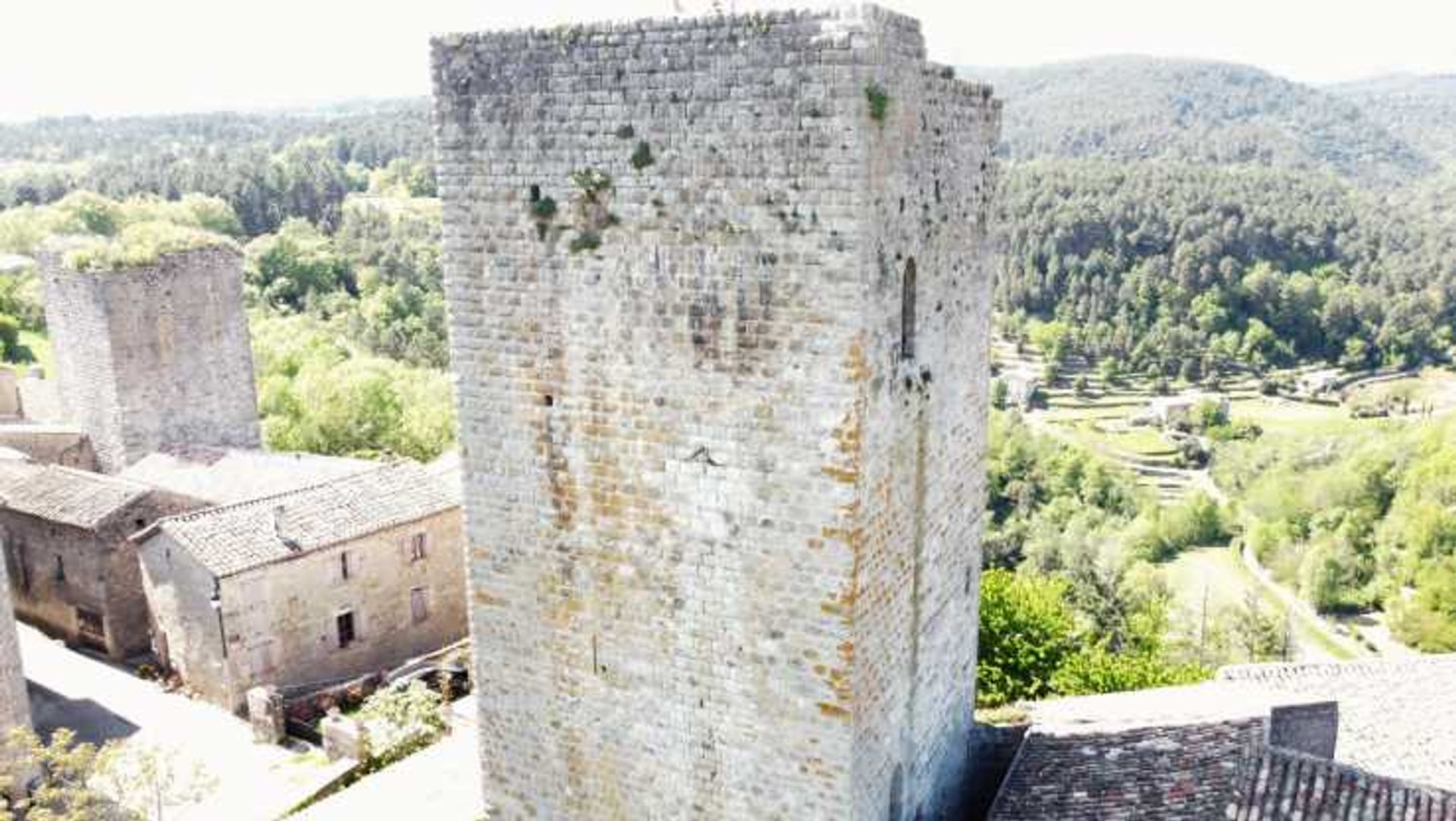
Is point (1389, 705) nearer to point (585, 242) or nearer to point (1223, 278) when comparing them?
point (585, 242)

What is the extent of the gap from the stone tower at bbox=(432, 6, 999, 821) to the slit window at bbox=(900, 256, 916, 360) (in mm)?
27

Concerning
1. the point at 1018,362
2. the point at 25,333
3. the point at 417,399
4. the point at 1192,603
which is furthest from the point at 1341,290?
the point at 25,333

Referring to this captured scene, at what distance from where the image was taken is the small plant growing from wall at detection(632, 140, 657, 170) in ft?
25.5

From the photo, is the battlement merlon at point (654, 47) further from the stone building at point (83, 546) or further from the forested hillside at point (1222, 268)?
the forested hillside at point (1222, 268)

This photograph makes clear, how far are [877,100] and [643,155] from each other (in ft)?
5.34

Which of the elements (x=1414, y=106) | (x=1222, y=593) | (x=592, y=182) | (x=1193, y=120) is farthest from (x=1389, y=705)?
(x=1414, y=106)

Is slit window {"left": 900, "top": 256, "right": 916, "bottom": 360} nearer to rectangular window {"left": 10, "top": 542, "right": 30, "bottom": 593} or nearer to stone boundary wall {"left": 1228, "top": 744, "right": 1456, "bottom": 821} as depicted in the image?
stone boundary wall {"left": 1228, "top": 744, "right": 1456, "bottom": 821}

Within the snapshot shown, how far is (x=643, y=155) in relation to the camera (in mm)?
7781

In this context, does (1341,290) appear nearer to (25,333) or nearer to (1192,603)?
(1192,603)

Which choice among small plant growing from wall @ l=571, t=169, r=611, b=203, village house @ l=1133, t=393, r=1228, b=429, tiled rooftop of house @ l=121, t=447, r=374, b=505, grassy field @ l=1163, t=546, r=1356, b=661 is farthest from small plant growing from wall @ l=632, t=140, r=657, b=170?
village house @ l=1133, t=393, r=1228, b=429

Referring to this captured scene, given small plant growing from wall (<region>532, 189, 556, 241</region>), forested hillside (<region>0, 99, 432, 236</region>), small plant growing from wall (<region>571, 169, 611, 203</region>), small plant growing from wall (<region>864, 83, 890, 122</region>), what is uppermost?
forested hillside (<region>0, 99, 432, 236</region>)

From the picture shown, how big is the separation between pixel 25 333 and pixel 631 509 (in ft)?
172

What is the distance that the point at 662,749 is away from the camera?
893 centimetres

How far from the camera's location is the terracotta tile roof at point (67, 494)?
23.5 m
